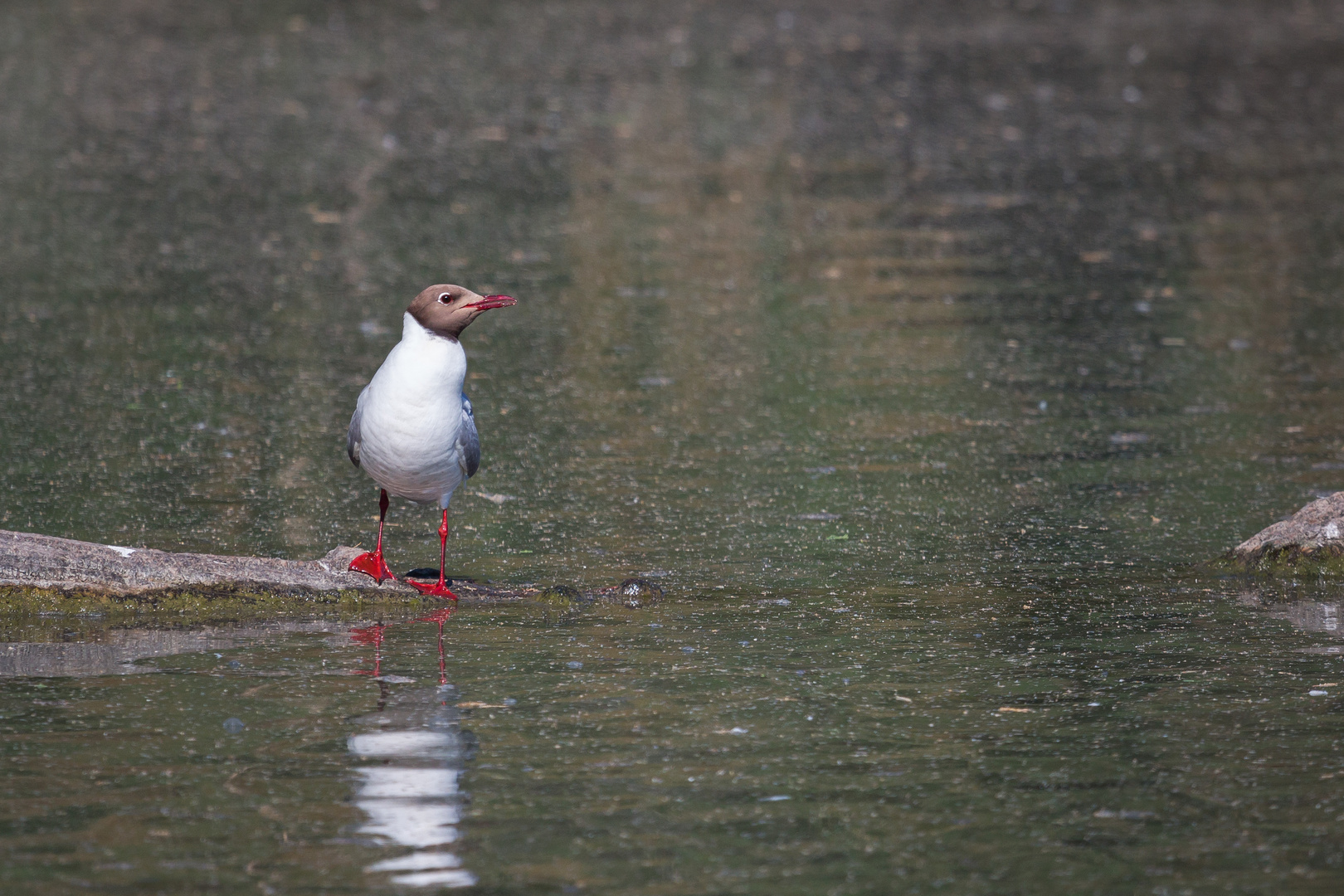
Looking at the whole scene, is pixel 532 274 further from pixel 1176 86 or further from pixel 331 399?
pixel 1176 86

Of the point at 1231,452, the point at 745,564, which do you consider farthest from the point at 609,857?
the point at 1231,452

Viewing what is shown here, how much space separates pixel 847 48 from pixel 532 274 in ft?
42.8

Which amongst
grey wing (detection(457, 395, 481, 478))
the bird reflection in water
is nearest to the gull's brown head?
grey wing (detection(457, 395, 481, 478))

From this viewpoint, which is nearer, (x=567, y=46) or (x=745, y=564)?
(x=745, y=564)

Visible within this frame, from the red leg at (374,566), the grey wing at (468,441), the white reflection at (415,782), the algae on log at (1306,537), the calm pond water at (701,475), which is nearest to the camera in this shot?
the white reflection at (415,782)

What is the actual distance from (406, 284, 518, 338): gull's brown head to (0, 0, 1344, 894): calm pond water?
1.26 metres

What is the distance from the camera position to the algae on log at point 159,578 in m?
7.27

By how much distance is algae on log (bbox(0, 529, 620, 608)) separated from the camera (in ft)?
23.8

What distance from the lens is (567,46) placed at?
2550cm

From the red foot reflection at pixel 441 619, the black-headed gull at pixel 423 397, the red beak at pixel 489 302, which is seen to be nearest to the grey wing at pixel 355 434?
the black-headed gull at pixel 423 397

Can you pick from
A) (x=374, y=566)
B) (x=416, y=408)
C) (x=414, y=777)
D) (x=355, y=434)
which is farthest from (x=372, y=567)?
(x=414, y=777)

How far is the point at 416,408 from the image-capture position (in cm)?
716

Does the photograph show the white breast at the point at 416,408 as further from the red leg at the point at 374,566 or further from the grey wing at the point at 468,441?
the red leg at the point at 374,566

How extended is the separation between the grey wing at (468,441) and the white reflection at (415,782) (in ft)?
4.05
